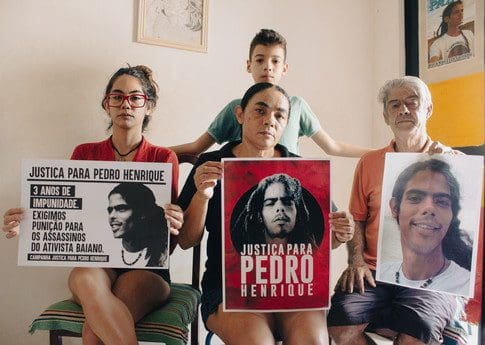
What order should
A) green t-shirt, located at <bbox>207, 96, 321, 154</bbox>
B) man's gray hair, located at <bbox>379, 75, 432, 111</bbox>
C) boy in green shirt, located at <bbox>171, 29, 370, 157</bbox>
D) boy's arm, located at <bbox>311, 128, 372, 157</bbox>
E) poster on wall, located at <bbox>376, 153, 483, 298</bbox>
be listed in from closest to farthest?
poster on wall, located at <bbox>376, 153, 483, 298</bbox>
man's gray hair, located at <bbox>379, 75, 432, 111</bbox>
boy in green shirt, located at <bbox>171, 29, 370, 157</bbox>
green t-shirt, located at <bbox>207, 96, 321, 154</bbox>
boy's arm, located at <bbox>311, 128, 372, 157</bbox>

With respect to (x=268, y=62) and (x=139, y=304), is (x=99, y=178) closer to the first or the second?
(x=139, y=304)

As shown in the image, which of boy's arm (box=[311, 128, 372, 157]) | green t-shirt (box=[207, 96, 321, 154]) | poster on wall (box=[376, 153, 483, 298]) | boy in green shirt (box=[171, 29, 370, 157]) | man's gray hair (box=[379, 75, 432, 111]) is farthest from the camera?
boy's arm (box=[311, 128, 372, 157])

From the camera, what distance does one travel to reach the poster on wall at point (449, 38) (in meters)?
1.85

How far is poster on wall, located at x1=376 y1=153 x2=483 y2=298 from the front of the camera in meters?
1.24

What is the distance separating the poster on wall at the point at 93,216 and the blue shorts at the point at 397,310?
0.52 metres

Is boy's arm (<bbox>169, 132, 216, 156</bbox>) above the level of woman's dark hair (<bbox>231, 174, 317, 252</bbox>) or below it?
above

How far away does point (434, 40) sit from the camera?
2.03 m

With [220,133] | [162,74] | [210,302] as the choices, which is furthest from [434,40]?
[210,302]

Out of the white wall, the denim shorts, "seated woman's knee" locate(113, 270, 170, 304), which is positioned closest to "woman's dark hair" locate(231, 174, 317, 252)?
the denim shorts

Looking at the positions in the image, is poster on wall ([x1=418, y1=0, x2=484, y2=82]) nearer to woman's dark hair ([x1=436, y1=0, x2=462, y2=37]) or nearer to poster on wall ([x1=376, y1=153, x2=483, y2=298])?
woman's dark hair ([x1=436, y1=0, x2=462, y2=37])

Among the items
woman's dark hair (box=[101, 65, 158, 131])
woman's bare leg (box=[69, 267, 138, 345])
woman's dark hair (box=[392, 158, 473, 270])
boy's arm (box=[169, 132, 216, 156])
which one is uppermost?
woman's dark hair (box=[101, 65, 158, 131])

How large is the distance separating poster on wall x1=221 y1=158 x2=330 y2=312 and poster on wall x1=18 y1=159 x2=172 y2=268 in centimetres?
20

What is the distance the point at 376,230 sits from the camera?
56.1 inches

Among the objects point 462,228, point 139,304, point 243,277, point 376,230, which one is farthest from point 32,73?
point 462,228
